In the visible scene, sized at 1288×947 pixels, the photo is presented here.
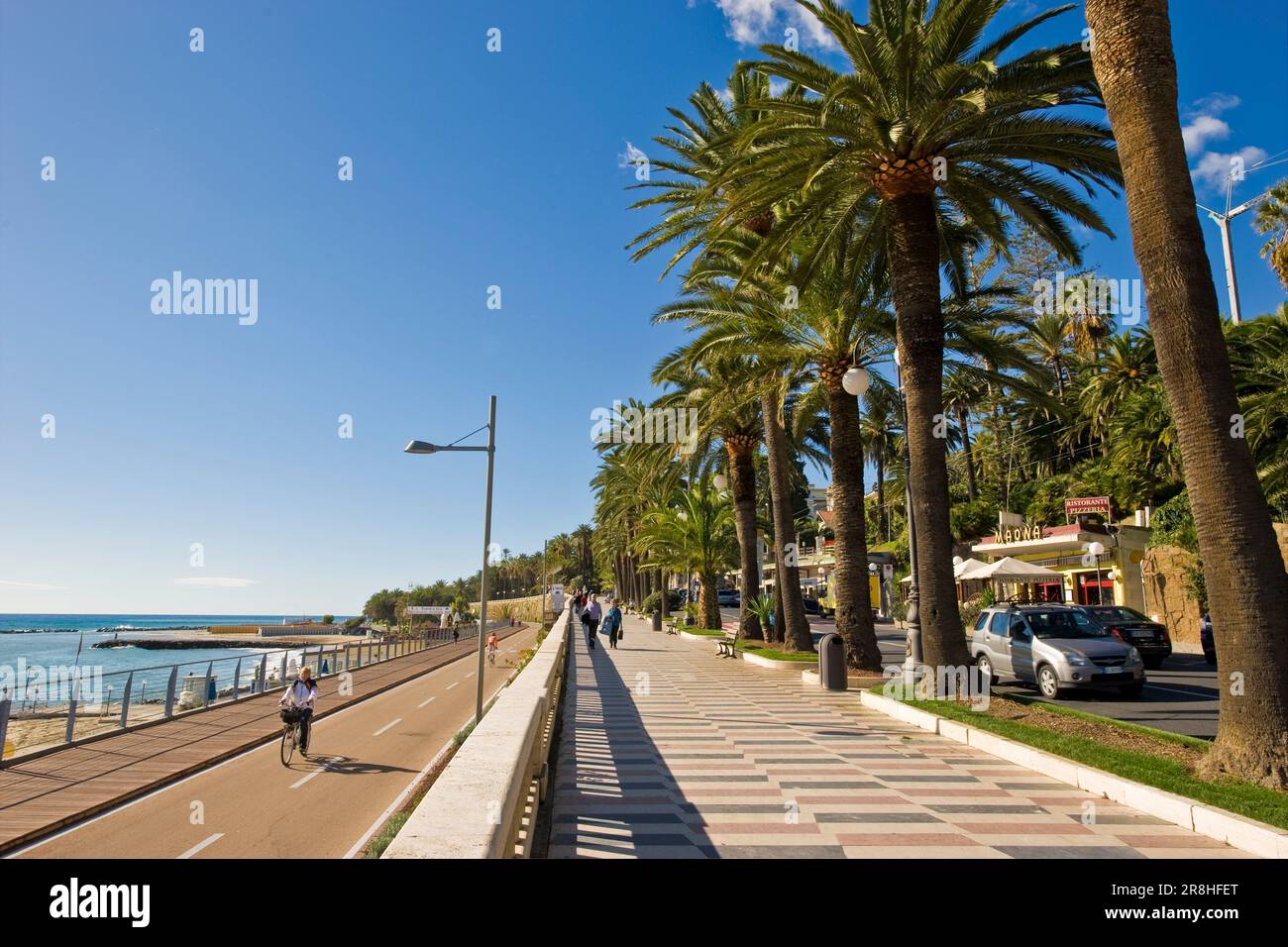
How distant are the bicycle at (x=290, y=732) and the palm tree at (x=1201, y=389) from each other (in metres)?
14.1

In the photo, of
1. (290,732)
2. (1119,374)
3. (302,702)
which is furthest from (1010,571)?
(290,732)

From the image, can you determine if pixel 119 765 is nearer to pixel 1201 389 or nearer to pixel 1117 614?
pixel 1201 389

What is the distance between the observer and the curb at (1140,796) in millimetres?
5676

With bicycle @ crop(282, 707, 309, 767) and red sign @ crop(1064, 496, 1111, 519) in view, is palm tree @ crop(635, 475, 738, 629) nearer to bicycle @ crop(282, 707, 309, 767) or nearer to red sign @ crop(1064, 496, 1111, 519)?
red sign @ crop(1064, 496, 1111, 519)

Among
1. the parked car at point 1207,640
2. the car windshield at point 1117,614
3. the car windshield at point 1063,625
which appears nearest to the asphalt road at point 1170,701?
the parked car at point 1207,640

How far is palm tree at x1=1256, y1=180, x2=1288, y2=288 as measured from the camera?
2868 centimetres

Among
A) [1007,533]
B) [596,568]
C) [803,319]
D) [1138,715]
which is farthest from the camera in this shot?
[596,568]

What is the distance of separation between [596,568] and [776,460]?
99.7 metres

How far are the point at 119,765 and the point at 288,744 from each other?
3036 millimetres

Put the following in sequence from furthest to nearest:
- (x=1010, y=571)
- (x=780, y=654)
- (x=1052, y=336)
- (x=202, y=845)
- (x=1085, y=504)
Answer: (x=1052, y=336)
(x=1085, y=504)
(x=1010, y=571)
(x=780, y=654)
(x=202, y=845)

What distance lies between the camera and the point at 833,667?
648 inches
